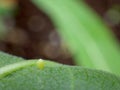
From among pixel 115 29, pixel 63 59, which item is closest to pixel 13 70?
pixel 63 59

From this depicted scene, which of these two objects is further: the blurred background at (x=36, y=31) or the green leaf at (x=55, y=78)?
the blurred background at (x=36, y=31)

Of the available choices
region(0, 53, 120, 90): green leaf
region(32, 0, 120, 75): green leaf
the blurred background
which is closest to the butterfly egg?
region(0, 53, 120, 90): green leaf

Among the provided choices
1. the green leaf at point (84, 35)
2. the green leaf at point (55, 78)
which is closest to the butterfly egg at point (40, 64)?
the green leaf at point (55, 78)

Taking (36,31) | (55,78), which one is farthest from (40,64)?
(36,31)

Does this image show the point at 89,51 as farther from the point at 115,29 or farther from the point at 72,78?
the point at 115,29

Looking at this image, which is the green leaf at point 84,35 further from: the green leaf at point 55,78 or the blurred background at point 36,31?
the blurred background at point 36,31

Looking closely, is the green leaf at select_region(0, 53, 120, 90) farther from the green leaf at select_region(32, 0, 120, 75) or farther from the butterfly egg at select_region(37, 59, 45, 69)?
the green leaf at select_region(32, 0, 120, 75)
